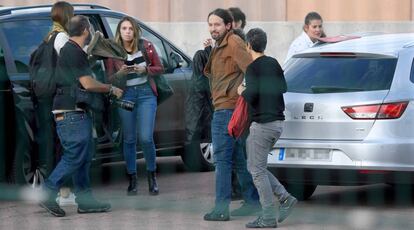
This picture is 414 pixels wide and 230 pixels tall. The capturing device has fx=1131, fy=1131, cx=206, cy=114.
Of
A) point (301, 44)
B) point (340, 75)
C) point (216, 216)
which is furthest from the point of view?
point (301, 44)

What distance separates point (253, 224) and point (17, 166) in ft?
7.46

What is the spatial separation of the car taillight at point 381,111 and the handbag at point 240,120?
92cm

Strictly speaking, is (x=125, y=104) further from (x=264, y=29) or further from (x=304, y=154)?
(x=264, y=29)

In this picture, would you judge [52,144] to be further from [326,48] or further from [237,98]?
[326,48]

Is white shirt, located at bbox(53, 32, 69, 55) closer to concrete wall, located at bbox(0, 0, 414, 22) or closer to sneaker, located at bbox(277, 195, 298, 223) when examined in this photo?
sneaker, located at bbox(277, 195, 298, 223)

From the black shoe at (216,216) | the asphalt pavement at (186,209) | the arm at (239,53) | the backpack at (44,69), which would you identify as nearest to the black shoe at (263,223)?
the asphalt pavement at (186,209)

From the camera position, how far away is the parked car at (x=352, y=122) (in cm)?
848

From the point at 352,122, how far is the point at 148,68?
79.3 inches

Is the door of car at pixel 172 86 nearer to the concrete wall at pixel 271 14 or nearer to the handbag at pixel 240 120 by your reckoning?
the handbag at pixel 240 120

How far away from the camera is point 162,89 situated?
9820mm

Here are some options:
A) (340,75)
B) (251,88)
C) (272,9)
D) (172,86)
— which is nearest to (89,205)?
(251,88)

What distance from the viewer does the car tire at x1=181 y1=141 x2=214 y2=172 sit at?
1113 cm

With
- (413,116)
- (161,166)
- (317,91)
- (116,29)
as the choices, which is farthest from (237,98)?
(161,166)

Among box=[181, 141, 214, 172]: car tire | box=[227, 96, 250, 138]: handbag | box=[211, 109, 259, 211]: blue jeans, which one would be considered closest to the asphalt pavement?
box=[211, 109, 259, 211]: blue jeans
